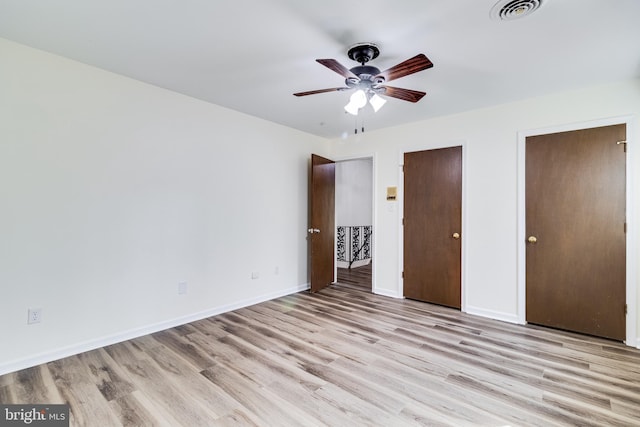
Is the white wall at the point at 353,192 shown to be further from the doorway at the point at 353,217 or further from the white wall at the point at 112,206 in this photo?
the white wall at the point at 112,206

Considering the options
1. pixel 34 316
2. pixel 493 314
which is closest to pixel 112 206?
pixel 34 316

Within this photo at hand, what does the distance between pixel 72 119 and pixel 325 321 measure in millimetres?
3131

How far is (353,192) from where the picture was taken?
730 centimetres

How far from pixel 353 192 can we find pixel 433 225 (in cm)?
337

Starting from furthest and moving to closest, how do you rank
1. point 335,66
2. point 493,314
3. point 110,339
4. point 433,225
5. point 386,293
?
point 386,293
point 433,225
point 493,314
point 110,339
point 335,66

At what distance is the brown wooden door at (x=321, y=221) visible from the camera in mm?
4664

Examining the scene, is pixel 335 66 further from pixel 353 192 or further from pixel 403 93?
pixel 353 192

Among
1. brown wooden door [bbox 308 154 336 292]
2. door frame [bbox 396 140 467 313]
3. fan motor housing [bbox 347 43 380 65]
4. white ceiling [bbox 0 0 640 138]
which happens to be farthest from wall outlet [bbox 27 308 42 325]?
door frame [bbox 396 140 467 313]

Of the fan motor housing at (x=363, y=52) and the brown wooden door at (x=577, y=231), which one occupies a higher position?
the fan motor housing at (x=363, y=52)

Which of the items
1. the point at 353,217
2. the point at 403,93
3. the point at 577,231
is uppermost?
the point at 403,93

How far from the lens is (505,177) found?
353 cm

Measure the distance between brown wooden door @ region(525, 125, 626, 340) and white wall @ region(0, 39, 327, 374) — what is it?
333cm

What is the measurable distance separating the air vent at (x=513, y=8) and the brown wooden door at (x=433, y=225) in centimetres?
205

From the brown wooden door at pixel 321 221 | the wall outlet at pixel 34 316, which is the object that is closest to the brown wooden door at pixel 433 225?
the brown wooden door at pixel 321 221
